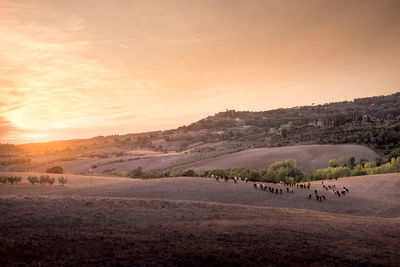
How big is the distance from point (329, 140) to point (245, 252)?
90538 mm

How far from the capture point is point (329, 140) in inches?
3804

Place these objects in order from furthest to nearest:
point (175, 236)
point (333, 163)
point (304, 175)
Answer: point (333, 163) → point (304, 175) → point (175, 236)

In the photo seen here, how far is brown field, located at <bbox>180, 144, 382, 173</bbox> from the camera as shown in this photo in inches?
2948

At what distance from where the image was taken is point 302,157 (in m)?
80.3

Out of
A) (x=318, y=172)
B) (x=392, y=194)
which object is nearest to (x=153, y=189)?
(x=392, y=194)

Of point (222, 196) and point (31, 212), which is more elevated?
point (31, 212)

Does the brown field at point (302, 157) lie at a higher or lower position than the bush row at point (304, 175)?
higher

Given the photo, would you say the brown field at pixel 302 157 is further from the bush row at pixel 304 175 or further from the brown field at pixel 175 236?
the brown field at pixel 175 236

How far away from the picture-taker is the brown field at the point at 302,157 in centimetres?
7488

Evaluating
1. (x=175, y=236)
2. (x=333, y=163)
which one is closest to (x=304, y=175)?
(x=333, y=163)

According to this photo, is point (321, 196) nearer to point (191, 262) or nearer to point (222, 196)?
point (222, 196)

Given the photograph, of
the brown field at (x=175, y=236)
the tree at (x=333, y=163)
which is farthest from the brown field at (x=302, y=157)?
the brown field at (x=175, y=236)

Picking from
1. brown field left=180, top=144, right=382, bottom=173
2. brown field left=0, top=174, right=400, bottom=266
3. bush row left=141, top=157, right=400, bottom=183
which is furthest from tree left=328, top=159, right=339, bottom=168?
brown field left=0, top=174, right=400, bottom=266

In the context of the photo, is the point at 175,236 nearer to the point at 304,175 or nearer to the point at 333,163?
the point at 304,175
